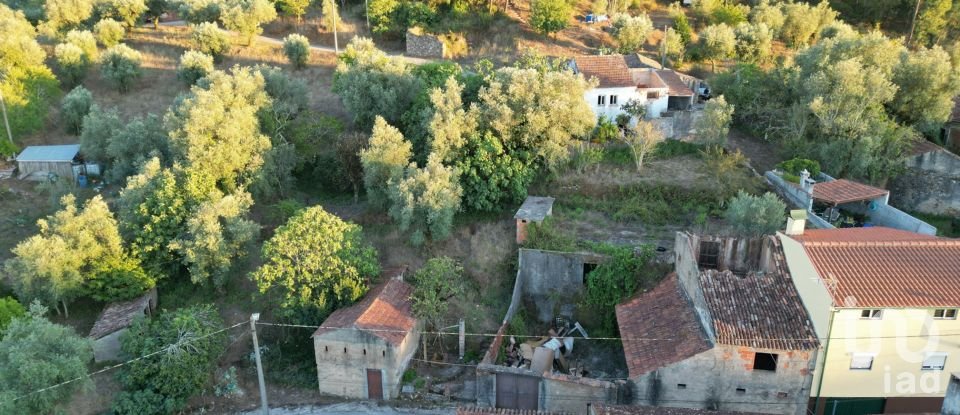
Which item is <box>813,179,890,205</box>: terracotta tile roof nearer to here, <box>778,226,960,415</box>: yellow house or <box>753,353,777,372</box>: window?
<box>778,226,960,415</box>: yellow house

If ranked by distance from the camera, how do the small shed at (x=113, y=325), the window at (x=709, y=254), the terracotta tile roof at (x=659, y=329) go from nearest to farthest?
the terracotta tile roof at (x=659, y=329)
the window at (x=709, y=254)
the small shed at (x=113, y=325)

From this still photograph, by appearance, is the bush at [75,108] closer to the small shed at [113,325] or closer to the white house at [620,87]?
the small shed at [113,325]

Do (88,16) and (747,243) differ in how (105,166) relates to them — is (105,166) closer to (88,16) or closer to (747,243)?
(88,16)

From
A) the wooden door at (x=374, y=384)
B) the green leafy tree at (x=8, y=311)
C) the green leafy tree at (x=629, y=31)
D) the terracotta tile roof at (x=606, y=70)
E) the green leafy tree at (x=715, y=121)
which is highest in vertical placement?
the green leafy tree at (x=629, y=31)

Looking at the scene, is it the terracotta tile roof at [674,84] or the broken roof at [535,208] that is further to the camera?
the terracotta tile roof at [674,84]

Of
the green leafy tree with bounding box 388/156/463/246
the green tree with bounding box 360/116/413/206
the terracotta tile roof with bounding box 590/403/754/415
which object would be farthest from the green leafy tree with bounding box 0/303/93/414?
the terracotta tile roof with bounding box 590/403/754/415

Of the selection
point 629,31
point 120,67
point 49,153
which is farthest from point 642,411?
point 120,67

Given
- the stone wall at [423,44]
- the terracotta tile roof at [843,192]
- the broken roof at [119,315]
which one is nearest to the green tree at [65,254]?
the broken roof at [119,315]
